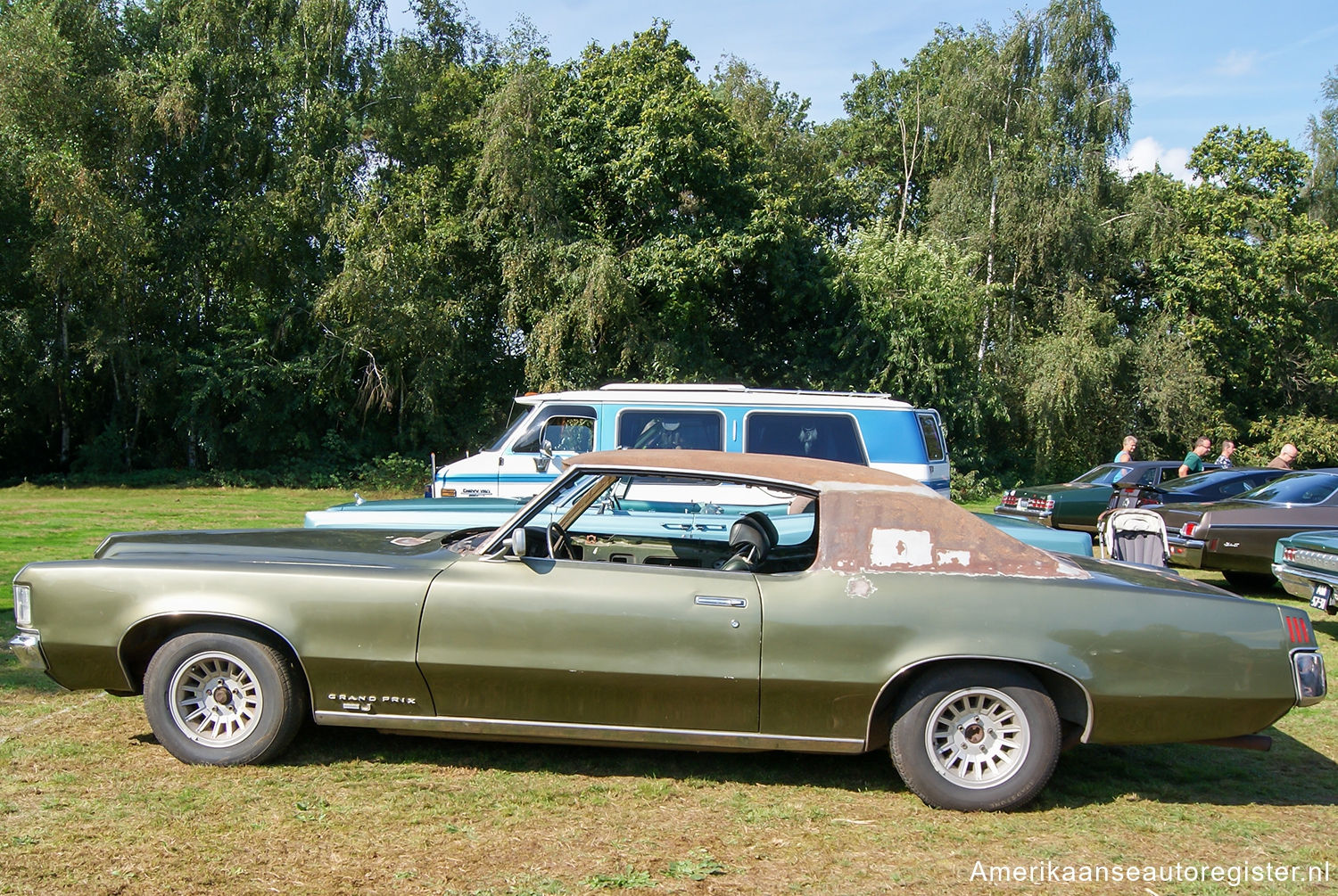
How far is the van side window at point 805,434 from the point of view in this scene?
952 cm

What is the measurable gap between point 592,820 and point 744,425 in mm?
5780

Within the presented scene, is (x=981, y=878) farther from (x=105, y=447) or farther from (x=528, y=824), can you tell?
(x=105, y=447)

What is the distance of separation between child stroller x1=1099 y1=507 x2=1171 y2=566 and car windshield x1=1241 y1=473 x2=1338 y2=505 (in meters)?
3.35

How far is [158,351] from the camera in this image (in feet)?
78.4

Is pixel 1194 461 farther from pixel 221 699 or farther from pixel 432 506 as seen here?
pixel 221 699

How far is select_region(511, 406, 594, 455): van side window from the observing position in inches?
391

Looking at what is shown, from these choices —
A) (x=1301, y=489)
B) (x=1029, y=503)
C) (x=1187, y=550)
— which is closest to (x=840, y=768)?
(x=1187, y=550)

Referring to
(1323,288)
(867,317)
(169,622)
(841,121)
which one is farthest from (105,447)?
(1323,288)

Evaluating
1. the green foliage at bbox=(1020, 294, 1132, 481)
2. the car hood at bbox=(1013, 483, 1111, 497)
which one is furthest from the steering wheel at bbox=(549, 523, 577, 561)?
the green foliage at bbox=(1020, 294, 1132, 481)

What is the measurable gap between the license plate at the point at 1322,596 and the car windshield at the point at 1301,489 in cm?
327

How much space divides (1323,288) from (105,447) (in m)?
36.3

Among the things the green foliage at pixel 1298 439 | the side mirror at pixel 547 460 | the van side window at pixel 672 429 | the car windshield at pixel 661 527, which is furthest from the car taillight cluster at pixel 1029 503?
the green foliage at pixel 1298 439

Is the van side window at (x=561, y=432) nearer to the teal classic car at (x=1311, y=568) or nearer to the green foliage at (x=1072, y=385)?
the teal classic car at (x=1311, y=568)

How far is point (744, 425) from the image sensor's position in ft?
31.3
